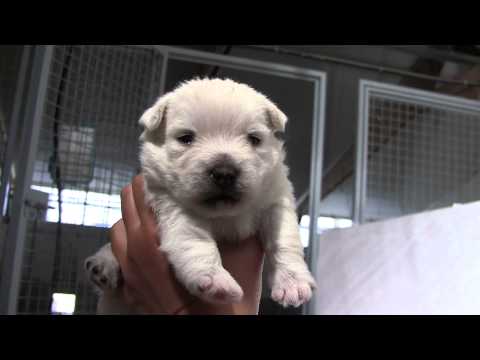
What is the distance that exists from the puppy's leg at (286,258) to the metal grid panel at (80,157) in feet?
3.29

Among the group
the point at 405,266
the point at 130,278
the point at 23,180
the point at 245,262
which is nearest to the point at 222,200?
the point at 245,262

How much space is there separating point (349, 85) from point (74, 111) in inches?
97.8

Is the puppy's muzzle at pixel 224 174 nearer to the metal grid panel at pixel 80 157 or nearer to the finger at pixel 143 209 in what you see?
the finger at pixel 143 209

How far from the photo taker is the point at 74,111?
186 centimetres

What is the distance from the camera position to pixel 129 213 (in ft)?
4.25

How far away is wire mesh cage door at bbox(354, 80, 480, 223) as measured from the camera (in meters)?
2.36

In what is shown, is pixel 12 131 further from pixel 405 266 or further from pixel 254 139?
pixel 405 266

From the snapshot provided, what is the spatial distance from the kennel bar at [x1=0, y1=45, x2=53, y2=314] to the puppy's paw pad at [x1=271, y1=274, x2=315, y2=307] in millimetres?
1002

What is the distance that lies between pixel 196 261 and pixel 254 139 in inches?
14.7

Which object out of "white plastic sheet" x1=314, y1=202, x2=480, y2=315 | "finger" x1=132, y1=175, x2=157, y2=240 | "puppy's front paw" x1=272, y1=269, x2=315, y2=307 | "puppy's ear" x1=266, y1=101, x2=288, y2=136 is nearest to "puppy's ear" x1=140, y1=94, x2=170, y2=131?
"finger" x1=132, y1=175, x2=157, y2=240
